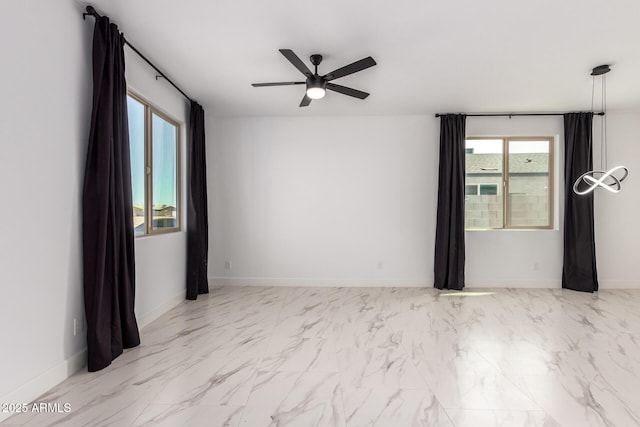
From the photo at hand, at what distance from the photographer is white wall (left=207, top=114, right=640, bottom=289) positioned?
15.7 ft

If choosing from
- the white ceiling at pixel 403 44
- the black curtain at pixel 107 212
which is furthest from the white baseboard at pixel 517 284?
the black curtain at pixel 107 212

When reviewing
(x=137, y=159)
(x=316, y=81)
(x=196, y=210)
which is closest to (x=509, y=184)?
(x=316, y=81)

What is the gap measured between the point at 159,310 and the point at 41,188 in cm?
196

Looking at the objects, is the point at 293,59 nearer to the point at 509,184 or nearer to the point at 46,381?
the point at 46,381

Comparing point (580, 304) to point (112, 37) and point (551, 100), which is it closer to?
point (551, 100)

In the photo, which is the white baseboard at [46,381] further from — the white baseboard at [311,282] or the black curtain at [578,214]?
the black curtain at [578,214]

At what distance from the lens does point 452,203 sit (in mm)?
4562

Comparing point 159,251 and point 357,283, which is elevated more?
point 159,251

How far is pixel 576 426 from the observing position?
1.70 metres

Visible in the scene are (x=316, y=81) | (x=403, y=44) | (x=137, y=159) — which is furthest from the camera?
(x=137, y=159)

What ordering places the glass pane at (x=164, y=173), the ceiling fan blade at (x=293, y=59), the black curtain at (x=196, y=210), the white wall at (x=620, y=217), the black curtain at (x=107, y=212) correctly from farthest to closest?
the white wall at (x=620, y=217) → the black curtain at (x=196, y=210) → the glass pane at (x=164, y=173) → the ceiling fan blade at (x=293, y=59) → the black curtain at (x=107, y=212)

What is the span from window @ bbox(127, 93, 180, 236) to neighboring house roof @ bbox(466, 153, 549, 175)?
4389 mm

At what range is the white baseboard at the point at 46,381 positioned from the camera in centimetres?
176

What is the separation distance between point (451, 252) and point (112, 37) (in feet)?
15.2
